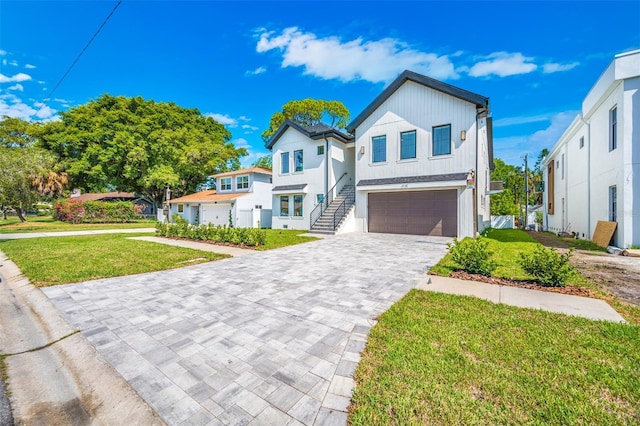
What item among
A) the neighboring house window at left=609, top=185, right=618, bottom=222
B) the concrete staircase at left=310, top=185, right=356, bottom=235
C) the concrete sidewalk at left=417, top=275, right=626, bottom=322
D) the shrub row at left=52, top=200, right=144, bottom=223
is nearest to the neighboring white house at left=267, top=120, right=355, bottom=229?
the concrete staircase at left=310, top=185, right=356, bottom=235

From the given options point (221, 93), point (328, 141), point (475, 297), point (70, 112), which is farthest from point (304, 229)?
point (70, 112)

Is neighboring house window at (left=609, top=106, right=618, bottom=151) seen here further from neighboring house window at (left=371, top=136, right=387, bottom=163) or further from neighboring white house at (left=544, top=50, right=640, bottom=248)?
neighboring house window at (left=371, top=136, right=387, bottom=163)

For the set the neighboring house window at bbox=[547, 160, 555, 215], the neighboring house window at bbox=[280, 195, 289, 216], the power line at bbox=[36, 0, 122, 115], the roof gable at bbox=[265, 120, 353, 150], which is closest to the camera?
the power line at bbox=[36, 0, 122, 115]

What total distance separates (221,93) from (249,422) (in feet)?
97.2

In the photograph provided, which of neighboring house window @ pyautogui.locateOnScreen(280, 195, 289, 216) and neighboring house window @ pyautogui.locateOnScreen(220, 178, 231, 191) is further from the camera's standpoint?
neighboring house window @ pyautogui.locateOnScreen(220, 178, 231, 191)

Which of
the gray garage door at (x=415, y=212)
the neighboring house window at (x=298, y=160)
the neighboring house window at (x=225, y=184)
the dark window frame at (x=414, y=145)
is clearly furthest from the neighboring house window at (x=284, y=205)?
the dark window frame at (x=414, y=145)

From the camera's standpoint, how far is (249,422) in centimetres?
196

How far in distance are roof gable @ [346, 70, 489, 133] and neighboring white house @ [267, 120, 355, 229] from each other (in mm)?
2170

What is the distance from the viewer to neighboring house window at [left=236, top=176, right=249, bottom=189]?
22967 mm

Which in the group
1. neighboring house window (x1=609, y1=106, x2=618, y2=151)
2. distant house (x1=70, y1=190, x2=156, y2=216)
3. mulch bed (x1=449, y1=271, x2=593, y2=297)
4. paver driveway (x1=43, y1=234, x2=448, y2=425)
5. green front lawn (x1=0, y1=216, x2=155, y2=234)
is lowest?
paver driveway (x1=43, y1=234, x2=448, y2=425)

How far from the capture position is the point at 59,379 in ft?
8.61

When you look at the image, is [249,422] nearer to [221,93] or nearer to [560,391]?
[560,391]

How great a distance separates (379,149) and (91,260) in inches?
545

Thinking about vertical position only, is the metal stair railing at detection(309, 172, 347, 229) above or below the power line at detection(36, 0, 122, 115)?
below
